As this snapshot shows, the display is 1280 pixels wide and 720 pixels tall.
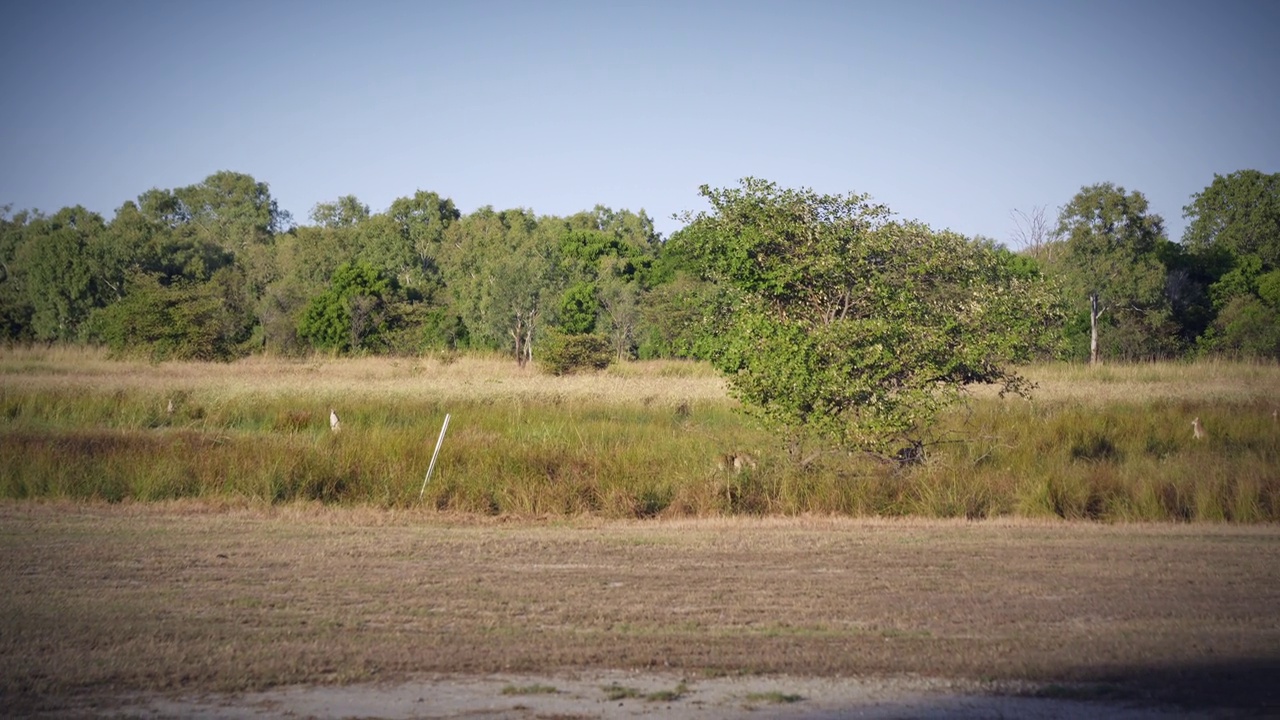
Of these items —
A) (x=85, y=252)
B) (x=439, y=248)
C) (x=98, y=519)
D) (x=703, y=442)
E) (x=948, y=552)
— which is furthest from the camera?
(x=439, y=248)

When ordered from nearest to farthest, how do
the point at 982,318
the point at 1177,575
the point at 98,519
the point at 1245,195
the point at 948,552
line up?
the point at 1177,575 → the point at 948,552 → the point at 98,519 → the point at 982,318 → the point at 1245,195

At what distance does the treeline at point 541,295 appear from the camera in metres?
40.2

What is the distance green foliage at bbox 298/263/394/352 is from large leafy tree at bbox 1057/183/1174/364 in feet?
97.4

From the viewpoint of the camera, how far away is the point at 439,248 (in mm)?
76125

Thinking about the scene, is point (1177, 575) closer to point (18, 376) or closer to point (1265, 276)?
point (18, 376)

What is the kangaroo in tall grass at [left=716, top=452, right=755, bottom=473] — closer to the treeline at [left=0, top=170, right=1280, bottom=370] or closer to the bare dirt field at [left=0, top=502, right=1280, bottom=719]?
the bare dirt field at [left=0, top=502, right=1280, bottom=719]

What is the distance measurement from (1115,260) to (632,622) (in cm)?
4083

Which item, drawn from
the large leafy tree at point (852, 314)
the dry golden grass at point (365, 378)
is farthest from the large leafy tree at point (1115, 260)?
the large leafy tree at point (852, 314)

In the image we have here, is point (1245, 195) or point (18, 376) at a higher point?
point (1245, 195)

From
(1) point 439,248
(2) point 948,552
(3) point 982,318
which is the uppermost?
(1) point 439,248

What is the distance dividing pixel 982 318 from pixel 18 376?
26.1m

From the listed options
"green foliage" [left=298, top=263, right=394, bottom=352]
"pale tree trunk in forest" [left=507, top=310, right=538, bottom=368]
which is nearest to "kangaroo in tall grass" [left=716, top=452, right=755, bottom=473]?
"pale tree trunk in forest" [left=507, top=310, right=538, bottom=368]

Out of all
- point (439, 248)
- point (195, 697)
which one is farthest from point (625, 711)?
point (439, 248)

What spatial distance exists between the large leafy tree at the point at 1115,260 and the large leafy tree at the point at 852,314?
28471mm
